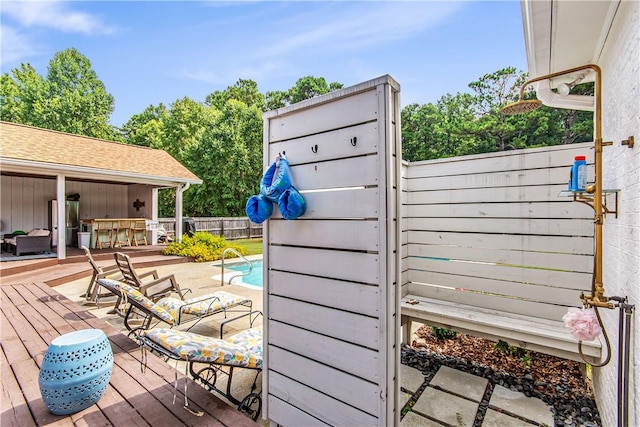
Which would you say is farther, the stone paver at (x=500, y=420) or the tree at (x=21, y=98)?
the tree at (x=21, y=98)

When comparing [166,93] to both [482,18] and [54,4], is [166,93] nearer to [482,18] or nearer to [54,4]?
[54,4]

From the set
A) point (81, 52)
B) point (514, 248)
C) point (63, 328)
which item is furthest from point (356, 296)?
point (81, 52)

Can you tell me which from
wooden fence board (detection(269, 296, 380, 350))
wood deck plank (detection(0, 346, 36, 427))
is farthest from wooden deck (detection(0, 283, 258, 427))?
wooden fence board (detection(269, 296, 380, 350))

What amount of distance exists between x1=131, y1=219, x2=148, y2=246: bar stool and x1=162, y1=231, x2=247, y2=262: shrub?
1602 mm

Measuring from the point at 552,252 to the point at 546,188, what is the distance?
680 mm

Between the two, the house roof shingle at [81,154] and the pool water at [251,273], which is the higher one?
the house roof shingle at [81,154]

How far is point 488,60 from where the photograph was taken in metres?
18.3

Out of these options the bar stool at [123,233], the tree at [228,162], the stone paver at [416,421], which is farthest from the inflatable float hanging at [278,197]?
the tree at [228,162]

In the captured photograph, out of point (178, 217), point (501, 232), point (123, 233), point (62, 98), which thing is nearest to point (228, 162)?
point (178, 217)

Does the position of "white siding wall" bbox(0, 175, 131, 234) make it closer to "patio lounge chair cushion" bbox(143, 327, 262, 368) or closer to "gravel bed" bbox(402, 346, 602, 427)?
"patio lounge chair cushion" bbox(143, 327, 262, 368)

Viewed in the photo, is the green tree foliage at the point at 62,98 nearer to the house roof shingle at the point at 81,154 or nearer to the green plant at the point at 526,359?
the house roof shingle at the point at 81,154

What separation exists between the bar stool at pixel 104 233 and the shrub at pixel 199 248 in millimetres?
1952

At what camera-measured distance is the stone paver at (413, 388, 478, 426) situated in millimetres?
2516

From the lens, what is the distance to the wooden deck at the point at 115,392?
215 cm
